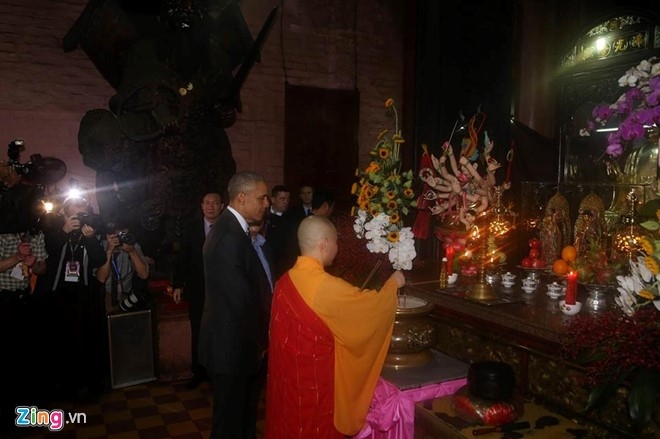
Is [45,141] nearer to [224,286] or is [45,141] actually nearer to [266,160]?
[266,160]

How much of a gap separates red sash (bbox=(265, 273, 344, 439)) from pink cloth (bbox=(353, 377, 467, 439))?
0.89ft

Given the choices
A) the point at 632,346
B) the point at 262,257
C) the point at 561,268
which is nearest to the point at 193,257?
the point at 262,257

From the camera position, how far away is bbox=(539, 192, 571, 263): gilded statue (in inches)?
198

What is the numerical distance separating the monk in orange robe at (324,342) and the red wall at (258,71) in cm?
443

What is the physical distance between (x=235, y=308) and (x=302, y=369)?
60cm

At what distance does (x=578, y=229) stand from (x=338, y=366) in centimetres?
323

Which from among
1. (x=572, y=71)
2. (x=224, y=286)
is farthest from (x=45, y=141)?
(x=572, y=71)

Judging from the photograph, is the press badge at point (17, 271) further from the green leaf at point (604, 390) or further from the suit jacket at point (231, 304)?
the green leaf at point (604, 390)

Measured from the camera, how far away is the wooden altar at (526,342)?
2.84 m

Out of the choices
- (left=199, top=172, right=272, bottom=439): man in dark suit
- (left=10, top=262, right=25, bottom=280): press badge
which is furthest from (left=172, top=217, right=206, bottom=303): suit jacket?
(left=199, top=172, right=272, bottom=439): man in dark suit

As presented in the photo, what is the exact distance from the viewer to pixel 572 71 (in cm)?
671

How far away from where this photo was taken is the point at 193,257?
17.1ft

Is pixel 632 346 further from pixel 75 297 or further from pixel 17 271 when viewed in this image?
pixel 17 271

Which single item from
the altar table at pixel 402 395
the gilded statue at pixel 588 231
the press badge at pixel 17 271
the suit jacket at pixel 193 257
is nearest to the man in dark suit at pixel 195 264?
the suit jacket at pixel 193 257
